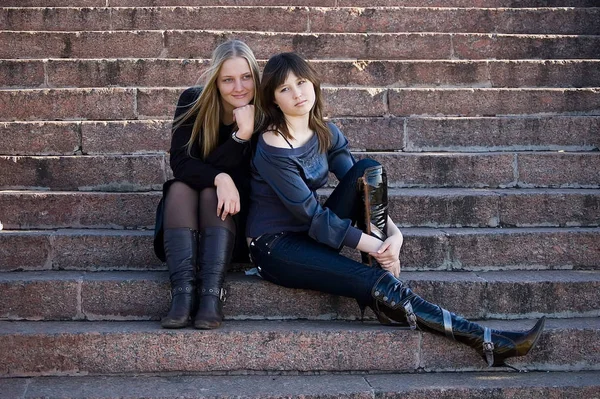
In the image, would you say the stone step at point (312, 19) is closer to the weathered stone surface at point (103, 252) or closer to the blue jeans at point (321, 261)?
the weathered stone surface at point (103, 252)

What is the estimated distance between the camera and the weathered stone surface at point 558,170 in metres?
4.77

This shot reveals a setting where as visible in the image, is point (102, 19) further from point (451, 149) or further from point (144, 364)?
point (144, 364)

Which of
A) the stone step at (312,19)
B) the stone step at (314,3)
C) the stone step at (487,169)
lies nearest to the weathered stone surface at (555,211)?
the stone step at (487,169)

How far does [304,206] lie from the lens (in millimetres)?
3621

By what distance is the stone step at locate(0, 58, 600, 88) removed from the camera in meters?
5.42

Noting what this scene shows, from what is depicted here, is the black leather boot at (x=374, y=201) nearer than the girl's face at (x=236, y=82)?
Yes

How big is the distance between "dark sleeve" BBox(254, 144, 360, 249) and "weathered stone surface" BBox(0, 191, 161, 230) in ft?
3.34

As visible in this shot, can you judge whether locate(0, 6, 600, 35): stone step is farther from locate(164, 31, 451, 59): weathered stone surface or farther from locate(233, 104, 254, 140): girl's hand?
locate(233, 104, 254, 140): girl's hand

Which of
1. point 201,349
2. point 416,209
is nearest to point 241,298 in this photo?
point 201,349

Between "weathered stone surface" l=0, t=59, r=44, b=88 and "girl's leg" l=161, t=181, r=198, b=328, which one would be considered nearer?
"girl's leg" l=161, t=181, r=198, b=328

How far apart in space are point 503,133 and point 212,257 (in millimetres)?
2312

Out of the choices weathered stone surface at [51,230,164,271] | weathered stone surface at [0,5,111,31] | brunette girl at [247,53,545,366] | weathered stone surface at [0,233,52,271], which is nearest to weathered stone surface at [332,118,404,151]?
brunette girl at [247,53,545,366]

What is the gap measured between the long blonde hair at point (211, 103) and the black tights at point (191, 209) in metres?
0.24

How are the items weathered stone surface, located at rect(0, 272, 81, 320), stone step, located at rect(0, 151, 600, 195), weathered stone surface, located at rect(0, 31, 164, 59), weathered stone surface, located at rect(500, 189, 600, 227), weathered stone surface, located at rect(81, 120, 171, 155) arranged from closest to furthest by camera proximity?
weathered stone surface, located at rect(0, 272, 81, 320) → weathered stone surface, located at rect(500, 189, 600, 227) → stone step, located at rect(0, 151, 600, 195) → weathered stone surface, located at rect(81, 120, 171, 155) → weathered stone surface, located at rect(0, 31, 164, 59)
